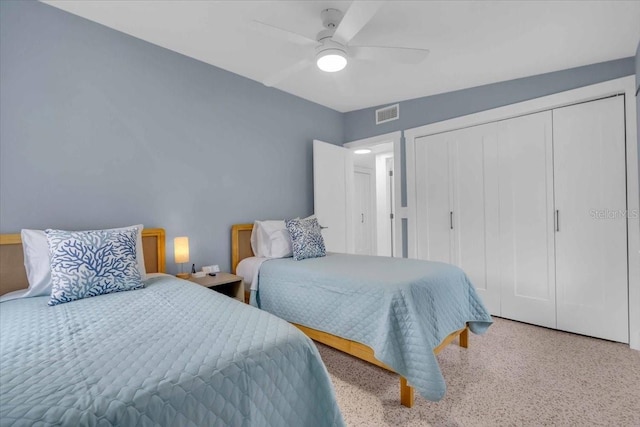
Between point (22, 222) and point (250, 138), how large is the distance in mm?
1991

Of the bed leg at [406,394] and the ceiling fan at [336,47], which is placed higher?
the ceiling fan at [336,47]

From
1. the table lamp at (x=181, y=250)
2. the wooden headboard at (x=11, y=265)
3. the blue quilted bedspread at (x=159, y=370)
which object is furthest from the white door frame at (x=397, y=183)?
the wooden headboard at (x=11, y=265)

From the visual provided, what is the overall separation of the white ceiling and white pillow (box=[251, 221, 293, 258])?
159 centimetres

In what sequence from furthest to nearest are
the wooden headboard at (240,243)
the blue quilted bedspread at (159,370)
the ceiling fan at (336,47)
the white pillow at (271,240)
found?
1. the wooden headboard at (240,243)
2. the white pillow at (271,240)
3. the ceiling fan at (336,47)
4. the blue quilted bedspread at (159,370)

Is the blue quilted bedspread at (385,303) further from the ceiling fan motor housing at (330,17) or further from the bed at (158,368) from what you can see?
the ceiling fan motor housing at (330,17)

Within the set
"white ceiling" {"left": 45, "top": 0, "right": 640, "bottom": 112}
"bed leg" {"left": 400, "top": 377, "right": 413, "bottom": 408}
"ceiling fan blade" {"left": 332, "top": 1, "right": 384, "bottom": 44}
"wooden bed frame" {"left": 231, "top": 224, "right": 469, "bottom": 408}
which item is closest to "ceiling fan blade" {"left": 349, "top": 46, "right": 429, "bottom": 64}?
"ceiling fan blade" {"left": 332, "top": 1, "right": 384, "bottom": 44}

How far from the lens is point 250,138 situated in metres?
3.29

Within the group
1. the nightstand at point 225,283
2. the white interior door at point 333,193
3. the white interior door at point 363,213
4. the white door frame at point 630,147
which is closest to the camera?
the white door frame at point 630,147

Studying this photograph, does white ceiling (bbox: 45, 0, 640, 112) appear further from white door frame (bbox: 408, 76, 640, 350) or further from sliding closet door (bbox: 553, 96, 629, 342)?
sliding closet door (bbox: 553, 96, 629, 342)

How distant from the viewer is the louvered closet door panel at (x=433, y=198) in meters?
3.52

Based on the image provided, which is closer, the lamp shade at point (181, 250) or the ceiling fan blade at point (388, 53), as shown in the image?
the ceiling fan blade at point (388, 53)

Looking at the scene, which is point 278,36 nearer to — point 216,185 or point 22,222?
point 216,185

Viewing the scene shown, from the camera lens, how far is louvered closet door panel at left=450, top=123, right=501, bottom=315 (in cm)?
320

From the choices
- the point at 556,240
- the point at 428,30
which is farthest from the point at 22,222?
the point at 556,240
